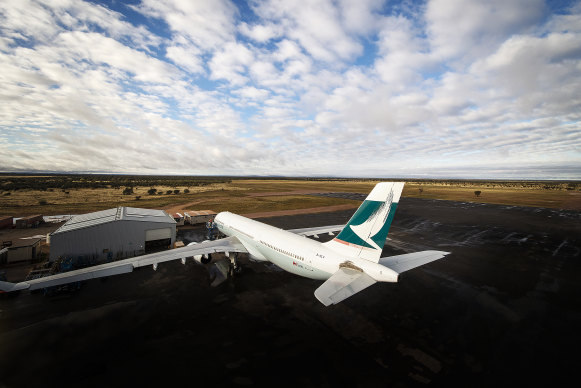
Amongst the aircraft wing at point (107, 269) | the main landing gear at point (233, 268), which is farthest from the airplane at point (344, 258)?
the main landing gear at point (233, 268)

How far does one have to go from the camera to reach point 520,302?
18422mm

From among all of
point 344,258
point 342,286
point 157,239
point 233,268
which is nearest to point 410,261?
→ point 344,258

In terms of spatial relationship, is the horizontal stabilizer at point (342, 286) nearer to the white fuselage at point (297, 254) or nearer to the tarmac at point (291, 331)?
the white fuselage at point (297, 254)

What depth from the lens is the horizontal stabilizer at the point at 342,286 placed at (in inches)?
460

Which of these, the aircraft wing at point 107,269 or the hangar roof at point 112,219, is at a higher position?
the hangar roof at point 112,219

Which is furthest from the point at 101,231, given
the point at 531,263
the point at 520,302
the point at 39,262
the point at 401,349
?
the point at 531,263

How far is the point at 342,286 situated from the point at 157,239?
24.1 metres

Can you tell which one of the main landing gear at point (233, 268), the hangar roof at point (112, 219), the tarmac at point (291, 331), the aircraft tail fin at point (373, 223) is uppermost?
the aircraft tail fin at point (373, 223)

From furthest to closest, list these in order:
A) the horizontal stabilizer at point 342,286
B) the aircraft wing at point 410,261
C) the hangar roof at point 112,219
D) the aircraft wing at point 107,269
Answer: the hangar roof at point 112,219 → the aircraft wing at point 410,261 → the horizontal stabilizer at point 342,286 → the aircraft wing at point 107,269

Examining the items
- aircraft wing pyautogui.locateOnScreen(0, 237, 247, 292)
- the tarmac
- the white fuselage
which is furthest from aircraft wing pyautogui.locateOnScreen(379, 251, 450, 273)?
aircraft wing pyautogui.locateOnScreen(0, 237, 247, 292)

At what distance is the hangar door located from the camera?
89.1 feet

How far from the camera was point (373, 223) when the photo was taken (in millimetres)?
14375

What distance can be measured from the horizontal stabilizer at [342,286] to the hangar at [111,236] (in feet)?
75.5

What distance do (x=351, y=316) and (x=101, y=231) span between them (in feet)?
84.0
